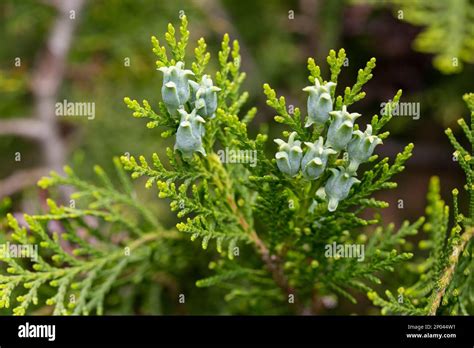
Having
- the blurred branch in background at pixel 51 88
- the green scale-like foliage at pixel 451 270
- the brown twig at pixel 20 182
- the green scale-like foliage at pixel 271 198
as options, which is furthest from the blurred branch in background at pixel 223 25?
the green scale-like foliage at pixel 451 270

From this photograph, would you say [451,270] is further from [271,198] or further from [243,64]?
[243,64]

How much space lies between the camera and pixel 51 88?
246cm

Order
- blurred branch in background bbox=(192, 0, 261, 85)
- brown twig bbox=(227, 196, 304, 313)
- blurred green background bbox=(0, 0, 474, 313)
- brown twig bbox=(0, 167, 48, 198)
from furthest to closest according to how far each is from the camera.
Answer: blurred branch in background bbox=(192, 0, 261, 85) → blurred green background bbox=(0, 0, 474, 313) → brown twig bbox=(0, 167, 48, 198) → brown twig bbox=(227, 196, 304, 313)

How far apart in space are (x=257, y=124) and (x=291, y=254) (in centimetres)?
131

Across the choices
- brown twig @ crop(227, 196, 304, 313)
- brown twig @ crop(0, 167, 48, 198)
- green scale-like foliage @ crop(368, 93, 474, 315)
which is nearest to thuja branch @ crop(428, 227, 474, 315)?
green scale-like foliage @ crop(368, 93, 474, 315)

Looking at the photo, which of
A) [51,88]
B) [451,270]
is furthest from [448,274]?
[51,88]

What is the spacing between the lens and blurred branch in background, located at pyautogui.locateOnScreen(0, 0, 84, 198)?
2.38m

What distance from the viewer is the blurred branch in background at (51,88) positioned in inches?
93.7

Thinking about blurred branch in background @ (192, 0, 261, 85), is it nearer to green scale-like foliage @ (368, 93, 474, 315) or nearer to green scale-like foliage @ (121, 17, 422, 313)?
green scale-like foliage @ (121, 17, 422, 313)

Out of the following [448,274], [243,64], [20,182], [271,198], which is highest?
[243,64]

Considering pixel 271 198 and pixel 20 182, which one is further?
pixel 20 182

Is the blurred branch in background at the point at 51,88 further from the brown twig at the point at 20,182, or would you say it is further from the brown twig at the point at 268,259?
the brown twig at the point at 268,259
